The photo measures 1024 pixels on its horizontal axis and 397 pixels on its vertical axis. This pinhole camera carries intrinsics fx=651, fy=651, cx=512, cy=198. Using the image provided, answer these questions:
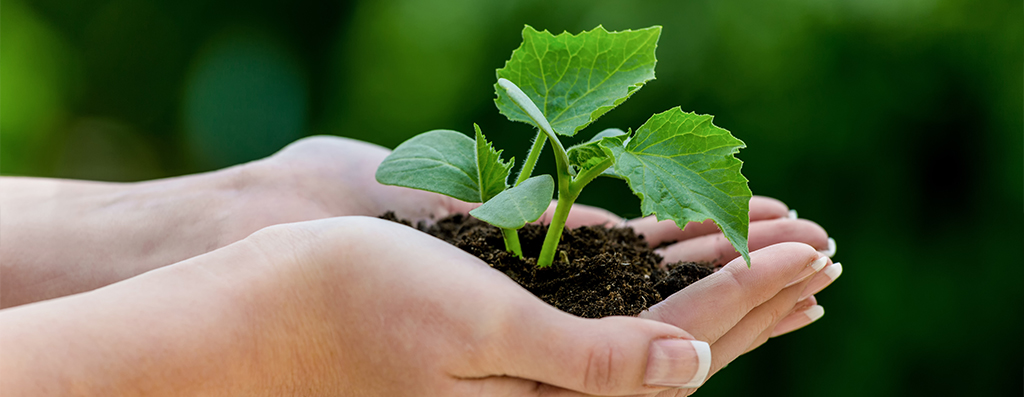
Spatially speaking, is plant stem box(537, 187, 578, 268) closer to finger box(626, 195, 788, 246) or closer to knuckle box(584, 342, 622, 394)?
knuckle box(584, 342, 622, 394)

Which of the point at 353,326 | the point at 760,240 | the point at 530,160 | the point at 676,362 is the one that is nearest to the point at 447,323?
the point at 353,326

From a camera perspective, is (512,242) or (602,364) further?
(512,242)

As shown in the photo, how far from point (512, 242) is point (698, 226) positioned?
2.01 ft

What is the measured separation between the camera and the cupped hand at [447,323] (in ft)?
2.68

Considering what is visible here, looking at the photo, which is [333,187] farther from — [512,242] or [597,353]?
[597,353]

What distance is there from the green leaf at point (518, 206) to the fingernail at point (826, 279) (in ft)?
1.72

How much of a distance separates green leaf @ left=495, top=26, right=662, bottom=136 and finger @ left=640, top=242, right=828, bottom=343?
33 centimetres

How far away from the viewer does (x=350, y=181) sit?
164 centimetres

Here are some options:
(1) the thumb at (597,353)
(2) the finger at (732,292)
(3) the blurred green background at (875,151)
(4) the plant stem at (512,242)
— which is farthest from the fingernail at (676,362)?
(3) the blurred green background at (875,151)

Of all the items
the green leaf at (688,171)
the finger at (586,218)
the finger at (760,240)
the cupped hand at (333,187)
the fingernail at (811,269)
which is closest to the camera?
the green leaf at (688,171)

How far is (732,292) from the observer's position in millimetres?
1000

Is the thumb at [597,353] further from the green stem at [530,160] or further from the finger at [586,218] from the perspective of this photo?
the finger at [586,218]

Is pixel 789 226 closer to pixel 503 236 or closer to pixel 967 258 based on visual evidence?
pixel 503 236

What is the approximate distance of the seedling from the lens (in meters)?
0.94
